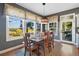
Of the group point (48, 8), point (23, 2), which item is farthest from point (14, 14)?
point (48, 8)

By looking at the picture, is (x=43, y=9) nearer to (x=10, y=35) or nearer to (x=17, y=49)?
(x=10, y=35)

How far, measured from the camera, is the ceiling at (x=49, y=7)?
1870 millimetres

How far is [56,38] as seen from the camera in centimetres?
198

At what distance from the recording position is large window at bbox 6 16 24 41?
1.83m

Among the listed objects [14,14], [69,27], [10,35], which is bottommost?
[10,35]

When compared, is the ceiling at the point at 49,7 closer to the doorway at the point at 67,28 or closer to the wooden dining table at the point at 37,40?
the doorway at the point at 67,28

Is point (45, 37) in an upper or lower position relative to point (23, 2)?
lower

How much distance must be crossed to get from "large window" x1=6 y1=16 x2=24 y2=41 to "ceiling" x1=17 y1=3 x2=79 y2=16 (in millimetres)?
331

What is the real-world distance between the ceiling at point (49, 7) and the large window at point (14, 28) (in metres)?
0.33

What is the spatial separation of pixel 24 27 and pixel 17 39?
28 cm

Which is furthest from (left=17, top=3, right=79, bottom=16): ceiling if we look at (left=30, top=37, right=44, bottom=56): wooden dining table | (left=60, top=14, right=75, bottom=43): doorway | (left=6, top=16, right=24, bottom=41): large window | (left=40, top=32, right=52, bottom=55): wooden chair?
(left=30, top=37, right=44, bottom=56): wooden dining table

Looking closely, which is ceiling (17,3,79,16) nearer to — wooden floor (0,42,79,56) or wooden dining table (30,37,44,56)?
wooden dining table (30,37,44,56)

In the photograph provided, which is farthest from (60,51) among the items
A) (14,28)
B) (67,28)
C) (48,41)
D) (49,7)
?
(14,28)

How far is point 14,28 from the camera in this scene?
1.87m
